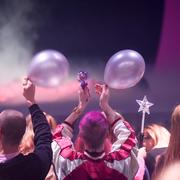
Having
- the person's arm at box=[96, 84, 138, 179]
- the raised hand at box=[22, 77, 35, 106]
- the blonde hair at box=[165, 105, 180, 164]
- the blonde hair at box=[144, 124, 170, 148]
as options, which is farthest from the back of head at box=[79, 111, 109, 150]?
the blonde hair at box=[144, 124, 170, 148]

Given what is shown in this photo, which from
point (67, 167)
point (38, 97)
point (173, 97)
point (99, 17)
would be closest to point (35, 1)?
point (99, 17)

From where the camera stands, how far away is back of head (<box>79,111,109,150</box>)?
199cm

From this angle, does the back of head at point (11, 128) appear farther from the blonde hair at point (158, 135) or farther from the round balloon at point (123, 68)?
the blonde hair at point (158, 135)

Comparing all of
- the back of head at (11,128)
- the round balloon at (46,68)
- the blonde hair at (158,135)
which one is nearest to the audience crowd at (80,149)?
the back of head at (11,128)

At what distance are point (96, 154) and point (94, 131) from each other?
0.10 m

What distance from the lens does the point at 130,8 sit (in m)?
3.91

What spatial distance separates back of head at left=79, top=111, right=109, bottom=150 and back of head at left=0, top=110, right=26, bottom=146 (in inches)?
10.6

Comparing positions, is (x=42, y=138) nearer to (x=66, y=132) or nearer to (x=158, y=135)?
(x=66, y=132)

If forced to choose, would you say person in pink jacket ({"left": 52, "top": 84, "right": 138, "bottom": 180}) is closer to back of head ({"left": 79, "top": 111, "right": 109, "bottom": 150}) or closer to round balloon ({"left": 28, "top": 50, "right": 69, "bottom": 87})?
back of head ({"left": 79, "top": 111, "right": 109, "bottom": 150})

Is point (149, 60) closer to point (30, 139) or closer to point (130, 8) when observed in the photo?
point (130, 8)

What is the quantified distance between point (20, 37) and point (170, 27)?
1216mm

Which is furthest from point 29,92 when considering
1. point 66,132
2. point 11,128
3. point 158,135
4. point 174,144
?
point 158,135

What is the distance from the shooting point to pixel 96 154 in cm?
201

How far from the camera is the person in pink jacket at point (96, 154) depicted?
2004 millimetres
